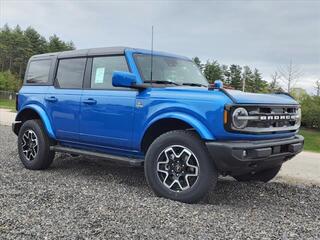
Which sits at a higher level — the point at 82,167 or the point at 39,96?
the point at 39,96

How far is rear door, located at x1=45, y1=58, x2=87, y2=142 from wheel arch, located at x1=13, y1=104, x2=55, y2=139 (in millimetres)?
106

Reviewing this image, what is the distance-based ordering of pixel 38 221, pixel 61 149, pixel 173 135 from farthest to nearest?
pixel 61 149
pixel 173 135
pixel 38 221

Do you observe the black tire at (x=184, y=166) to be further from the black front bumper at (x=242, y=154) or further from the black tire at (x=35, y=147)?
Answer: the black tire at (x=35, y=147)

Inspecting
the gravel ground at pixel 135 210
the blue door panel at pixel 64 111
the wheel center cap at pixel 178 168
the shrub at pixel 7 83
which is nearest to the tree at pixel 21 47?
the shrub at pixel 7 83

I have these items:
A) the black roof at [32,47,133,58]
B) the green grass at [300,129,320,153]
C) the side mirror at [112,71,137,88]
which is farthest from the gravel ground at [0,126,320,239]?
the green grass at [300,129,320,153]

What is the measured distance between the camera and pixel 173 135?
17.0 ft

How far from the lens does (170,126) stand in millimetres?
5555

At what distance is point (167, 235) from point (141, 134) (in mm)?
1987

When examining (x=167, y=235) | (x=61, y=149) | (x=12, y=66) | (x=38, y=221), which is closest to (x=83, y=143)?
(x=61, y=149)

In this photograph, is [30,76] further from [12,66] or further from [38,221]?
[12,66]

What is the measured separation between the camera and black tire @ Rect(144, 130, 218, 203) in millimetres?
4902

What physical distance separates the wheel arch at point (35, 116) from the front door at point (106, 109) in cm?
81

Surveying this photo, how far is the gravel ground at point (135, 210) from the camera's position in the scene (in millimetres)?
3895

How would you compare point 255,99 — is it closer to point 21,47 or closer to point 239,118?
point 239,118
